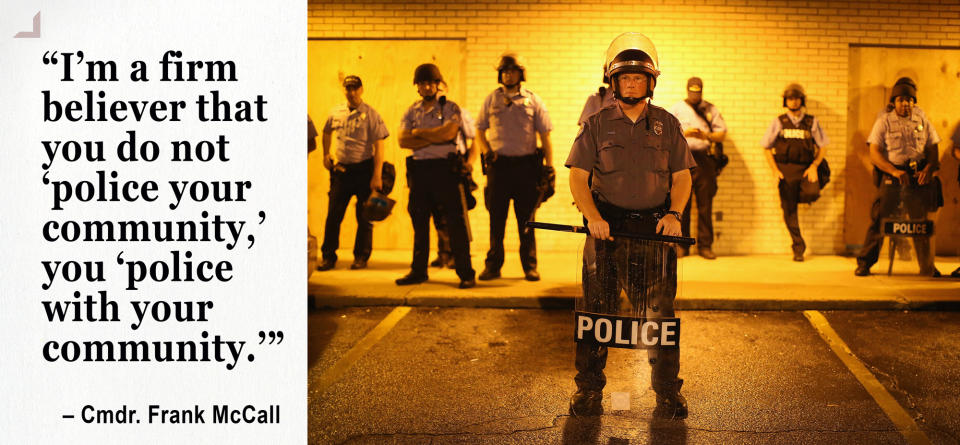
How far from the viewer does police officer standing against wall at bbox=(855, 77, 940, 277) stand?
964 centimetres

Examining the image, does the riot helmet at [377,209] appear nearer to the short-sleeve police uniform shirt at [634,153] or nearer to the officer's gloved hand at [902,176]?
the short-sleeve police uniform shirt at [634,153]

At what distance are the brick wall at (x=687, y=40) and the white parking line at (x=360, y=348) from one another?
3946 mm

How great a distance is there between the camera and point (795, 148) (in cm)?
1100

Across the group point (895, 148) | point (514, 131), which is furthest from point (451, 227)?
point (895, 148)

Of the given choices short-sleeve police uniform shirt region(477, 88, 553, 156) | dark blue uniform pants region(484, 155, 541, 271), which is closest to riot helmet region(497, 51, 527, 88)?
short-sleeve police uniform shirt region(477, 88, 553, 156)

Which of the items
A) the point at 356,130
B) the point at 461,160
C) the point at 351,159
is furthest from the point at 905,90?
the point at 351,159

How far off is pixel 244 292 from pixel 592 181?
291cm

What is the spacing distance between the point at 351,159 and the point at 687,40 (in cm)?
438

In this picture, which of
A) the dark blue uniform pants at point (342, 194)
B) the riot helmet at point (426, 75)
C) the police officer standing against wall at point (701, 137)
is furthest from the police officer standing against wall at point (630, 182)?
the police officer standing against wall at point (701, 137)

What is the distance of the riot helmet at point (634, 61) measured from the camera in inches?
186

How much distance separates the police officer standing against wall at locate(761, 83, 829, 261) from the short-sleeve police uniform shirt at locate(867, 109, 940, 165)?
1206mm

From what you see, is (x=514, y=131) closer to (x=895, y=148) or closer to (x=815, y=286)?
(x=815, y=286)

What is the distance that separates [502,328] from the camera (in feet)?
24.6

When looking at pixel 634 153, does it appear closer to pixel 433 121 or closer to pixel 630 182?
pixel 630 182
